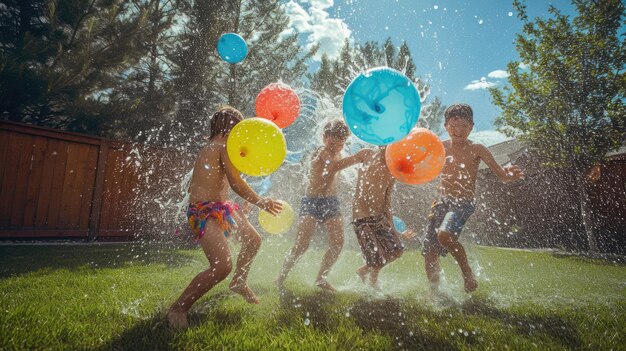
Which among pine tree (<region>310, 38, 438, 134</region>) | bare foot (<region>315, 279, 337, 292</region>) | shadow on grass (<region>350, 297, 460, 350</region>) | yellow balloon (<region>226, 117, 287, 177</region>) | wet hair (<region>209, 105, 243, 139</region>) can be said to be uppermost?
pine tree (<region>310, 38, 438, 134</region>)

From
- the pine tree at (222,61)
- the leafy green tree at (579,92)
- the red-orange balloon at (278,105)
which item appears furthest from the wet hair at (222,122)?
the leafy green tree at (579,92)

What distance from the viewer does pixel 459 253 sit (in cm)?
325

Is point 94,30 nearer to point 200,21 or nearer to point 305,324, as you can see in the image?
point 200,21

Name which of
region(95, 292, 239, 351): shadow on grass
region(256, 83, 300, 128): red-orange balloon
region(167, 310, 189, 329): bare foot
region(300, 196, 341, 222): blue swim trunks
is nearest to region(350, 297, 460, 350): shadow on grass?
region(95, 292, 239, 351): shadow on grass

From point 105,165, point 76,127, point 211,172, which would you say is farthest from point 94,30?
point 211,172

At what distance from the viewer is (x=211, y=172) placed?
2.55 metres

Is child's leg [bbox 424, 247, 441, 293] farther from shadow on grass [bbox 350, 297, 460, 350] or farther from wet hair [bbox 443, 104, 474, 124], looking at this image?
wet hair [bbox 443, 104, 474, 124]

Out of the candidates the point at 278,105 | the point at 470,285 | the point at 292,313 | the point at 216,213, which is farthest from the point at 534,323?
the point at 278,105

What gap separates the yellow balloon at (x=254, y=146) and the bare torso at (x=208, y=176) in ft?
0.43

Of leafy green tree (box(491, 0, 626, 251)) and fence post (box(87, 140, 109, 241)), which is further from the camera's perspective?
leafy green tree (box(491, 0, 626, 251))

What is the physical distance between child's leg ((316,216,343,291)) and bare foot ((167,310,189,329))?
5.34 ft

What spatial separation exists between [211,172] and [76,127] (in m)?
6.97

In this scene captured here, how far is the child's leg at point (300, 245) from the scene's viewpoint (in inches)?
137

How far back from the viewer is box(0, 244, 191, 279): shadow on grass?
3846 mm
